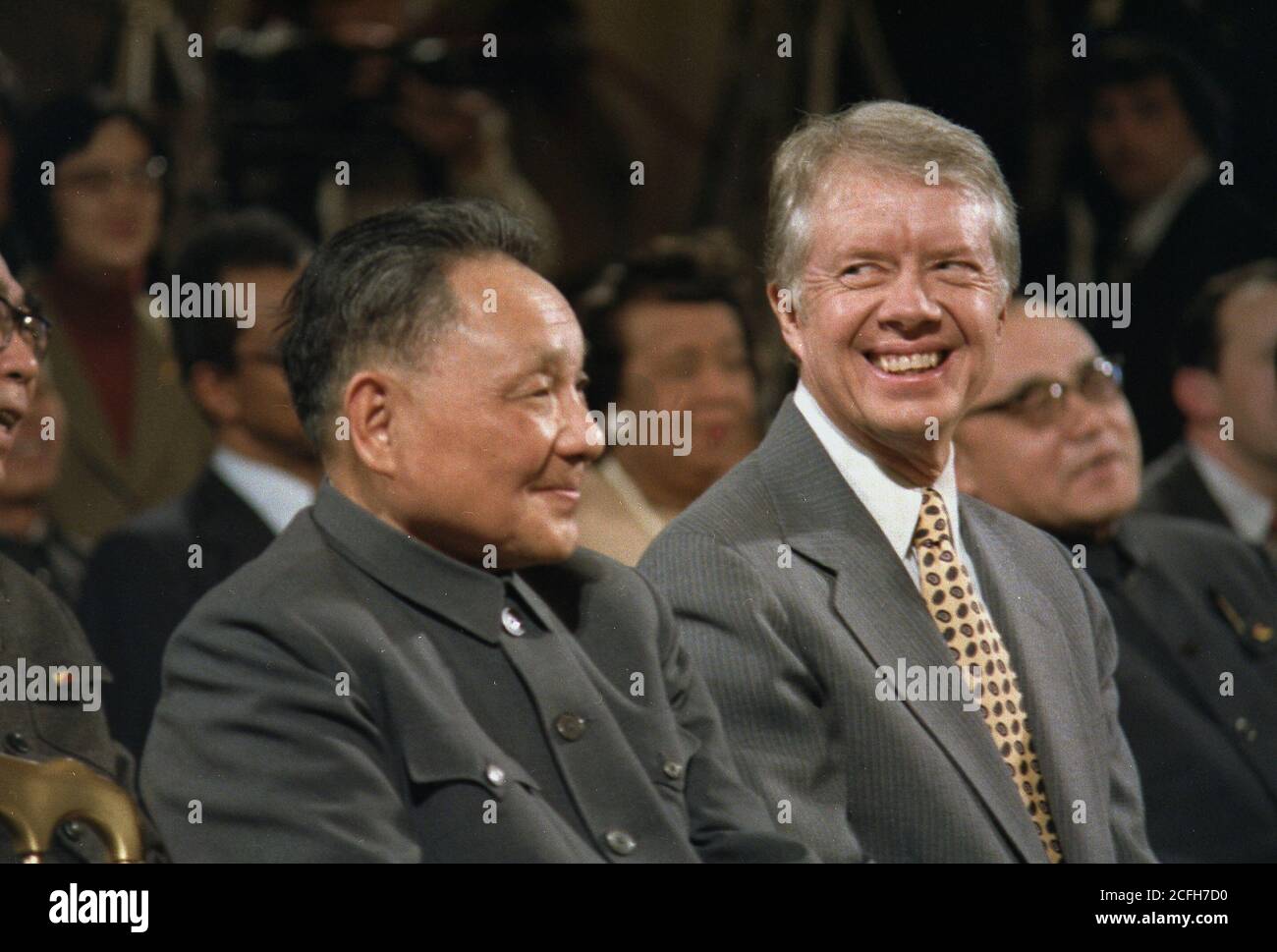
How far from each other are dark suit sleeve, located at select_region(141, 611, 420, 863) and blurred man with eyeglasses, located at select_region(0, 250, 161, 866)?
0.27 m

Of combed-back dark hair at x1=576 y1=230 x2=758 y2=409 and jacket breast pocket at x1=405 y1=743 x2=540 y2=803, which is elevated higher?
combed-back dark hair at x1=576 y1=230 x2=758 y2=409

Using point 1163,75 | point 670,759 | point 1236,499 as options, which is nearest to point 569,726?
point 670,759

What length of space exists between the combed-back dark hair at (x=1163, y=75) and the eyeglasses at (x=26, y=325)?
6.29 ft

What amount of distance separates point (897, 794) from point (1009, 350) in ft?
3.23

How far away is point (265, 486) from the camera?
294cm

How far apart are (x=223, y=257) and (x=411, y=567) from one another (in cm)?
88

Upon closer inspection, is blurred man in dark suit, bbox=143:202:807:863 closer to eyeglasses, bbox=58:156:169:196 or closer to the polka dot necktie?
the polka dot necktie

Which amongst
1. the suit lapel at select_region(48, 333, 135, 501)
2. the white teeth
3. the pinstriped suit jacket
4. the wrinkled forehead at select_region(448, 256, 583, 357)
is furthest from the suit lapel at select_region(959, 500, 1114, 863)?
the suit lapel at select_region(48, 333, 135, 501)

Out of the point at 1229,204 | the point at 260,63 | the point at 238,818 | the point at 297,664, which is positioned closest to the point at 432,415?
the point at 297,664

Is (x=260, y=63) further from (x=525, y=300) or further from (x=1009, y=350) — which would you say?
(x=1009, y=350)

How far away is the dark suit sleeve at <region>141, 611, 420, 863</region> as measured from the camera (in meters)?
2.16

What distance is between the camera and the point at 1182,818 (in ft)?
10.1

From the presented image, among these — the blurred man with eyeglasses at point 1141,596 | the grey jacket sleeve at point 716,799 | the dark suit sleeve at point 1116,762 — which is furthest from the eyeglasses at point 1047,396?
the grey jacket sleeve at point 716,799

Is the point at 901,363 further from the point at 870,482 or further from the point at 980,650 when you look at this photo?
the point at 980,650
